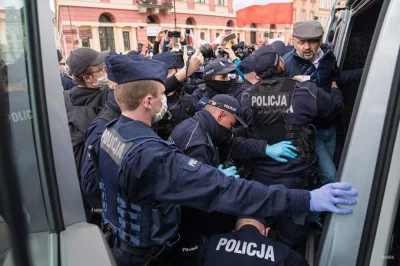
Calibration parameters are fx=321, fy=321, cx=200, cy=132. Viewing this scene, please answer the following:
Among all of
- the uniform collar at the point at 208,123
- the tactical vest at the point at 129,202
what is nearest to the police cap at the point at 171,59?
the uniform collar at the point at 208,123

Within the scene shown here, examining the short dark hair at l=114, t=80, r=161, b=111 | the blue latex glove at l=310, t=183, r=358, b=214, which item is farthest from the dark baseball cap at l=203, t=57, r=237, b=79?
the blue latex glove at l=310, t=183, r=358, b=214

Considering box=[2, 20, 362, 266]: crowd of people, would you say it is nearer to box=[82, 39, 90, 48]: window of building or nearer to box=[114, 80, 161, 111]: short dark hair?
box=[114, 80, 161, 111]: short dark hair

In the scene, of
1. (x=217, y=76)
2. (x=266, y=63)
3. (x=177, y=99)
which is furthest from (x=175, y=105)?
(x=266, y=63)

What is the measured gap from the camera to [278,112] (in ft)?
7.31

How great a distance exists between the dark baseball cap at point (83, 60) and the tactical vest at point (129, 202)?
124 cm

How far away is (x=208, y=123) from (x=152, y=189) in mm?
825

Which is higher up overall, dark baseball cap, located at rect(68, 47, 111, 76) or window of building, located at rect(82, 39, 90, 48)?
window of building, located at rect(82, 39, 90, 48)

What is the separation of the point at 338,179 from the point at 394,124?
0.82 feet

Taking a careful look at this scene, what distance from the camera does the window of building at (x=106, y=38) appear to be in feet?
82.2

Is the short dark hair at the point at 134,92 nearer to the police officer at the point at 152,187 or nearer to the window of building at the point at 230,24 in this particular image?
the police officer at the point at 152,187

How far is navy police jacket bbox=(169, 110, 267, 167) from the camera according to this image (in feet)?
6.35

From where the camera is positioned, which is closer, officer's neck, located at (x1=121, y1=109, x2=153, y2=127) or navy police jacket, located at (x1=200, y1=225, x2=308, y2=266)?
navy police jacket, located at (x1=200, y1=225, x2=308, y2=266)

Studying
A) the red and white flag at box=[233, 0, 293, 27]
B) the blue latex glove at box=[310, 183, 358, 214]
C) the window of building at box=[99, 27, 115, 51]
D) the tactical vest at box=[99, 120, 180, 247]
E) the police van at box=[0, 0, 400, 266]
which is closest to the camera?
the police van at box=[0, 0, 400, 266]

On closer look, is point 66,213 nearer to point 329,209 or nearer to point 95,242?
point 95,242
